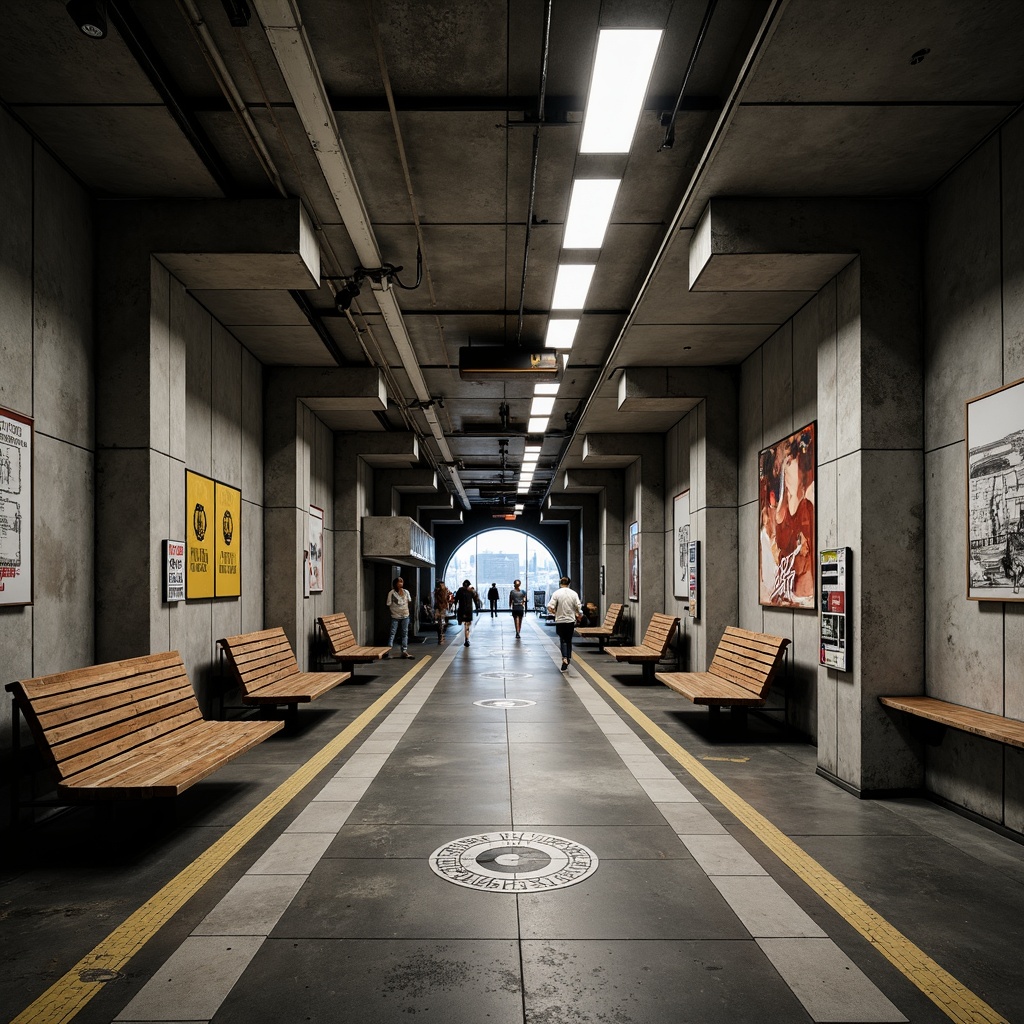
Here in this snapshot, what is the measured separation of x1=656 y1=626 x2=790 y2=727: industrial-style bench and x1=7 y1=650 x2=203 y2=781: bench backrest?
14.7 feet

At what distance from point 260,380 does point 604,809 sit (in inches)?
304

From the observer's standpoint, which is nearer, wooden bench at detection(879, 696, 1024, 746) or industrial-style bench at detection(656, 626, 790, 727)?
wooden bench at detection(879, 696, 1024, 746)

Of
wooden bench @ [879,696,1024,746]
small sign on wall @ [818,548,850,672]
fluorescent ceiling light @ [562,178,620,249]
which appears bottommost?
wooden bench @ [879,696,1024,746]

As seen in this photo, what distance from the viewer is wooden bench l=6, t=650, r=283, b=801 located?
163 inches

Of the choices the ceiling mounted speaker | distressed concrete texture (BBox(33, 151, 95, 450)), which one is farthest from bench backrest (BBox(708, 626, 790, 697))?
distressed concrete texture (BBox(33, 151, 95, 450))

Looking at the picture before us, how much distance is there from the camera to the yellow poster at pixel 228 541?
838 centimetres

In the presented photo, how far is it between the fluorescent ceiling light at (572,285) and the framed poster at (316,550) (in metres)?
5.39

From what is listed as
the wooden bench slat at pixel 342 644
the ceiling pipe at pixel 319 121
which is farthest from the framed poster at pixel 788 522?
the wooden bench slat at pixel 342 644

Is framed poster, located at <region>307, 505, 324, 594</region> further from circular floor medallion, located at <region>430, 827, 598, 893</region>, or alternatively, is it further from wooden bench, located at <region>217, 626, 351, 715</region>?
circular floor medallion, located at <region>430, 827, 598, 893</region>

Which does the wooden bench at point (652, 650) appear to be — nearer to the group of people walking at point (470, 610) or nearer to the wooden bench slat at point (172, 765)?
the group of people walking at point (470, 610)

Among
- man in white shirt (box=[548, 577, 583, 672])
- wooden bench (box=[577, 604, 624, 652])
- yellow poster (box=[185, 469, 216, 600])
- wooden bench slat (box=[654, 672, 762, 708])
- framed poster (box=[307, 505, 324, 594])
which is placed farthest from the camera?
wooden bench (box=[577, 604, 624, 652])

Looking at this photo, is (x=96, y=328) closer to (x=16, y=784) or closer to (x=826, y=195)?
(x=16, y=784)

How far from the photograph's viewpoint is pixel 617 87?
4.85m

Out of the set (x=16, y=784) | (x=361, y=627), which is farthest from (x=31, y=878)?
(x=361, y=627)
